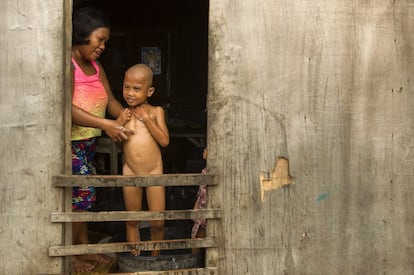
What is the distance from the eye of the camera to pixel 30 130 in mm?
3184

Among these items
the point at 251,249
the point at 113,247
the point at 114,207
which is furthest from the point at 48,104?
the point at 114,207

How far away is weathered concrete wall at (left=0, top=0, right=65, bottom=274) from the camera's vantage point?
3158 millimetres

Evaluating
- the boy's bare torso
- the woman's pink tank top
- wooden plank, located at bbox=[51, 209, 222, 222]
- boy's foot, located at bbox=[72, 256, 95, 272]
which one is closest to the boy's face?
the boy's bare torso

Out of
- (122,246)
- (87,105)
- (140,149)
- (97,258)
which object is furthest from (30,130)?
(97,258)

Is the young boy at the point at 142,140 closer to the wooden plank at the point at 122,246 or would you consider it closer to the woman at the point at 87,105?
the woman at the point at 87,105

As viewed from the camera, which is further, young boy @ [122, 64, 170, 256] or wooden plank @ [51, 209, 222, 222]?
young boy @ [122, 64, 170, 256]

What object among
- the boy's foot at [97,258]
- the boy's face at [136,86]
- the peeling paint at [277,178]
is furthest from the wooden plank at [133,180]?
the boy's foot at [97,258]

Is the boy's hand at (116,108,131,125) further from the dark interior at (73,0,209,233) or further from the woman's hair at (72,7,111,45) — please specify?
the dark interior at (73,0,209,233)

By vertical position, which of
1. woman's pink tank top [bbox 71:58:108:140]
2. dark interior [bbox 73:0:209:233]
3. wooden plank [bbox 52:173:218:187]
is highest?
dark interior [bbox 73:0:209:233]

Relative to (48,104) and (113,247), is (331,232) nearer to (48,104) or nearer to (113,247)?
(113,247)

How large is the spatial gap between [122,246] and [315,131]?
139cm

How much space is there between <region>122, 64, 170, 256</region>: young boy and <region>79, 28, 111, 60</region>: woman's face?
291 millimetres

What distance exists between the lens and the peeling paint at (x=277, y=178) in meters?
3.44

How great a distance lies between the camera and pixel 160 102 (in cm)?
804
